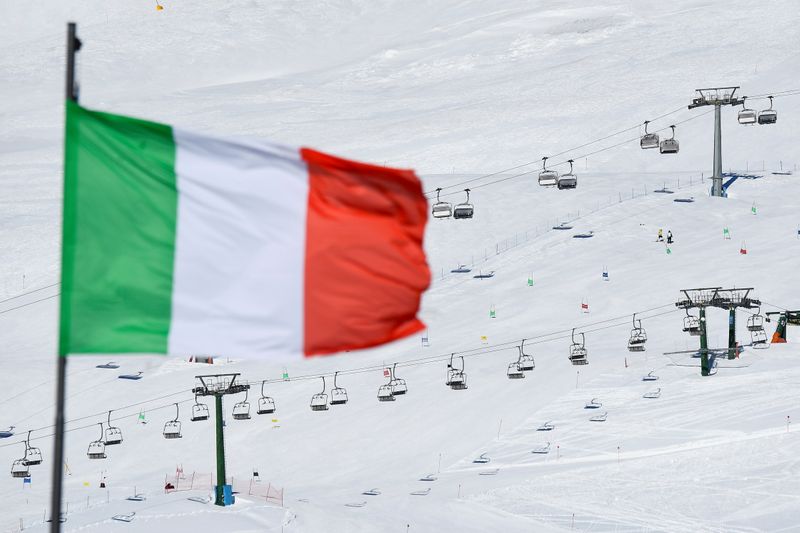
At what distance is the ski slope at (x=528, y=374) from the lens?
49031 mm

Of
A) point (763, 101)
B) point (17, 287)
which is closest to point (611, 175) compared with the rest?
point (763, 101)

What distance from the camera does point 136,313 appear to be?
9.22 metres

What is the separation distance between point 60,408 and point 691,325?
56971 mm

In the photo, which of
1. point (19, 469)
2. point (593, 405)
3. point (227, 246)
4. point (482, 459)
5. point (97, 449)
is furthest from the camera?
point (19, 469)

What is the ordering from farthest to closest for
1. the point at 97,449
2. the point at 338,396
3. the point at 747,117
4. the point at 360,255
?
1. the point at 747,117
2. the point at 338,396
3. the point at 97,449
4. the point at 360,255

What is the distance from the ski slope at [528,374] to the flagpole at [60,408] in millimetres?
911

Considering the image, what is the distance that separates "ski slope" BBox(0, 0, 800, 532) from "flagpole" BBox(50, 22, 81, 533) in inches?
35.9

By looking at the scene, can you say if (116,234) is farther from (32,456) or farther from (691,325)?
(691,325)

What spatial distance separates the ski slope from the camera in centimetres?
4903

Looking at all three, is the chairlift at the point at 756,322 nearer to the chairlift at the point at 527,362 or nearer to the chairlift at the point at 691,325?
the chairlift at the point at 691,325

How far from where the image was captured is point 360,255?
1006 centimetres

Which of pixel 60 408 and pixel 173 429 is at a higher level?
pixel 60 408

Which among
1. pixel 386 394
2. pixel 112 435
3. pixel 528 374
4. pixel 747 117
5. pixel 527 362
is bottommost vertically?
pixel 112 435

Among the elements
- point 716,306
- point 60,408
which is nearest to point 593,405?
point 716,306
